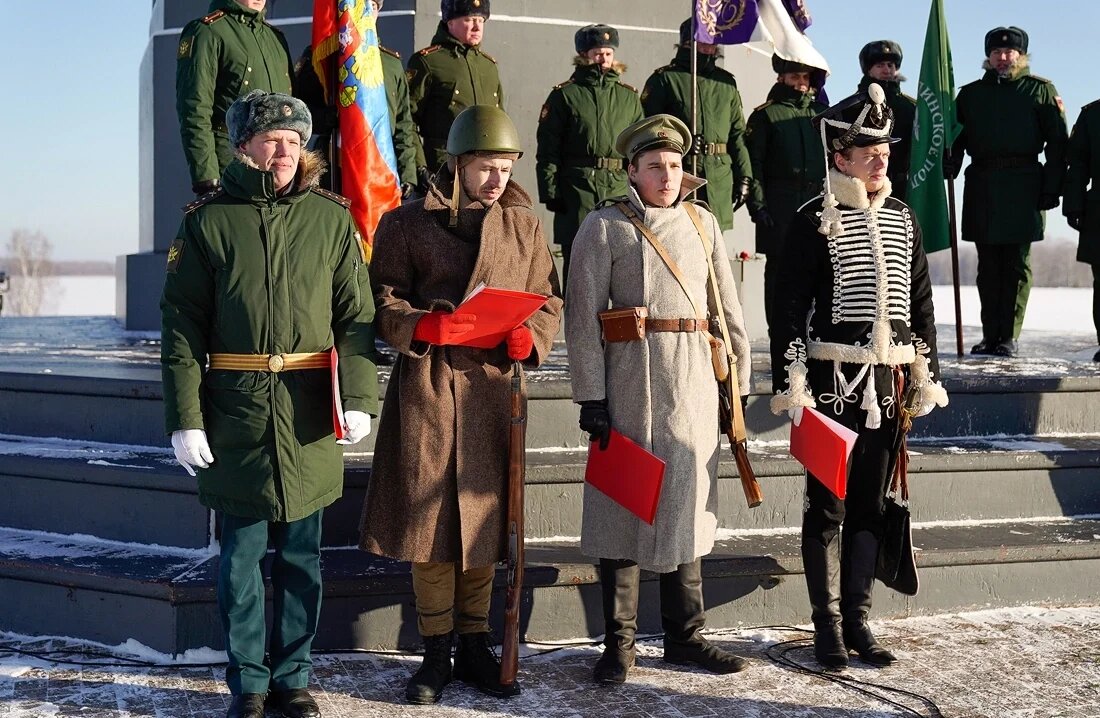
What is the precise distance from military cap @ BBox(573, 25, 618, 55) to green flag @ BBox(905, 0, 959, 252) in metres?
2.03

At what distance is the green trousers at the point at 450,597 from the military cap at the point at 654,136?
1.59 meters

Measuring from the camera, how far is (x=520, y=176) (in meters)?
8.80

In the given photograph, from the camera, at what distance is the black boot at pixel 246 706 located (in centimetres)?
394

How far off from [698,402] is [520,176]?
15.2 ft

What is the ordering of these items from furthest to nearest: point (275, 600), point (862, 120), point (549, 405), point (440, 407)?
point (549, 405) < point (862, 120) < point (440, 407) < point (275, 600)

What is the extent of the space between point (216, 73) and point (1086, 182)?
5.34m

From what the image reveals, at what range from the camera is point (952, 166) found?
7.98 metres

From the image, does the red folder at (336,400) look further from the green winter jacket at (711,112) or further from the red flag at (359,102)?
the green winter jacket at (711,112)

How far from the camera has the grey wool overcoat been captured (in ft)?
14.5

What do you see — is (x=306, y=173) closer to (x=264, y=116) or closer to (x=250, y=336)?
(x=264, y=116)

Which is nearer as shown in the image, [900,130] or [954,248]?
[954,248]

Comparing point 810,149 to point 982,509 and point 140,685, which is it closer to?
point 982,509

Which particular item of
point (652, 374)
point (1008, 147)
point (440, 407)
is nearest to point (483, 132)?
point (440, 407)

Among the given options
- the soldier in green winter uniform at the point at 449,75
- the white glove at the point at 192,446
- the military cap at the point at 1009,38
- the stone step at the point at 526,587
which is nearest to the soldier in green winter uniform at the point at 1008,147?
the military cap at the point at 1009,38
